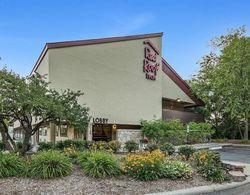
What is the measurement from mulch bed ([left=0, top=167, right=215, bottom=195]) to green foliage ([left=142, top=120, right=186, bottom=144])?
15.4 m

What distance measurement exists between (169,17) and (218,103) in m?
21.1

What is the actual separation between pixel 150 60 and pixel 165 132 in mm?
6734

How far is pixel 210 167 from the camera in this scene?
952 centimetres

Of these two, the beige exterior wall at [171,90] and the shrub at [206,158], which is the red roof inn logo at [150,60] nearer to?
the beige exterior wall at [171,90]

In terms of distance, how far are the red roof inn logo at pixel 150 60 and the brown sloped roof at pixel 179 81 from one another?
2.64 meters

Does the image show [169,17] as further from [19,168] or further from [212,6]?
[19,168]

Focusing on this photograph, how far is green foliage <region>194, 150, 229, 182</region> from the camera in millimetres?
9297

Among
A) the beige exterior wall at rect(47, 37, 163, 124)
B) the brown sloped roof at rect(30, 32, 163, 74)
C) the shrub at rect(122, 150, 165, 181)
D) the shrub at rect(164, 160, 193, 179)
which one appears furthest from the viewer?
the beige exterior wall at rect(47, 37, 163, 124)

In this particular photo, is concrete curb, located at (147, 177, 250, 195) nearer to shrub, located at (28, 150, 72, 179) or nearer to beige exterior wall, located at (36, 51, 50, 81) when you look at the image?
shrub, located at (28, 150, 72, 179)

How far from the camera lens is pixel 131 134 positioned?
81.4 feet

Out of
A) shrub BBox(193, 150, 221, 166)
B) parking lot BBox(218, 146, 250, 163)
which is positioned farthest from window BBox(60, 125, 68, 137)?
shrub BBox(193, 150, 221, 166)

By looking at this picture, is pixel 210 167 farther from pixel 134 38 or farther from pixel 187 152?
pixel 134 38

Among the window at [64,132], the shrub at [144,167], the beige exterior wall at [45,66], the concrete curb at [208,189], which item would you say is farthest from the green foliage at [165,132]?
the shrub at [144,167]

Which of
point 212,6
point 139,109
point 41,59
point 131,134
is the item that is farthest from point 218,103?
point 212,6
